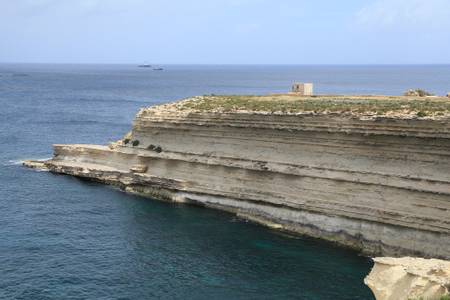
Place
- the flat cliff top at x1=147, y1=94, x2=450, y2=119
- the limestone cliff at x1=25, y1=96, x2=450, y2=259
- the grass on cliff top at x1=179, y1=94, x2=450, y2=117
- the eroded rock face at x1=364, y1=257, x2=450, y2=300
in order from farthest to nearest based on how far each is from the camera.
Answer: the grass on cliff top at x1=179, y1=94, x2=450, y2=117 < the flat cliff top at x1=147, y1=94, x2=450, y2=119 < the limestone cliff at x1=25, y1=96, x2=450, y2=259 < the eroded rock face at x1=364, y1=257, x2=450, y2=300

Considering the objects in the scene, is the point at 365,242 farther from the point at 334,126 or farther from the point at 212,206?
the point at 212,206

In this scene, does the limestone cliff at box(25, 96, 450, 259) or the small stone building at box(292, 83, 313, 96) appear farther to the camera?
the small stone building at box(292, 83, 313, 96)

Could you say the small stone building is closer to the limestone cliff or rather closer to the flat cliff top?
the flat cliff top

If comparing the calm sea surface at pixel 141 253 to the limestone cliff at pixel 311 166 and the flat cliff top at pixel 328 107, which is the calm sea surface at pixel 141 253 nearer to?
the limestone cliff at pixel 311 166

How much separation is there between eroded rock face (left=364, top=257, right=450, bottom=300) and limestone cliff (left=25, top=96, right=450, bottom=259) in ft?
47.0

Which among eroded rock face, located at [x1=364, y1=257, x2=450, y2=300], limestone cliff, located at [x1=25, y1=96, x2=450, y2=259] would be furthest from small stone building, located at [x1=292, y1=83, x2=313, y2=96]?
eroded rock face, located at [x1=364, y1=257, x2=450, y2=300]

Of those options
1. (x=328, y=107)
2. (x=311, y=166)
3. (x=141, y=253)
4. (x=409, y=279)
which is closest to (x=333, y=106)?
(x=328, y=107)

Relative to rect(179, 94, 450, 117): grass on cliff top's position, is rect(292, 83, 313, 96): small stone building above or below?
above

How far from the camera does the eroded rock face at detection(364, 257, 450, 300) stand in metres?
17.1

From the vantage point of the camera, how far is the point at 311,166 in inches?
1490

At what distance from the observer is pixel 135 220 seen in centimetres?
4016

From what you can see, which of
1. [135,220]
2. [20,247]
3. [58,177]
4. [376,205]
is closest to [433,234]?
[376,205]

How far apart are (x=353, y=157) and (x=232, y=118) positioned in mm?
10519

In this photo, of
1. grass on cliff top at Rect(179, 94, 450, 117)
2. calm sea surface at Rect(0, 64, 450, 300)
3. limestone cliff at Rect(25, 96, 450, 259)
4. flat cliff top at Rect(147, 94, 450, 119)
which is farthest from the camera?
grass on cliff top at Rect(179, 94, 450, 117)
